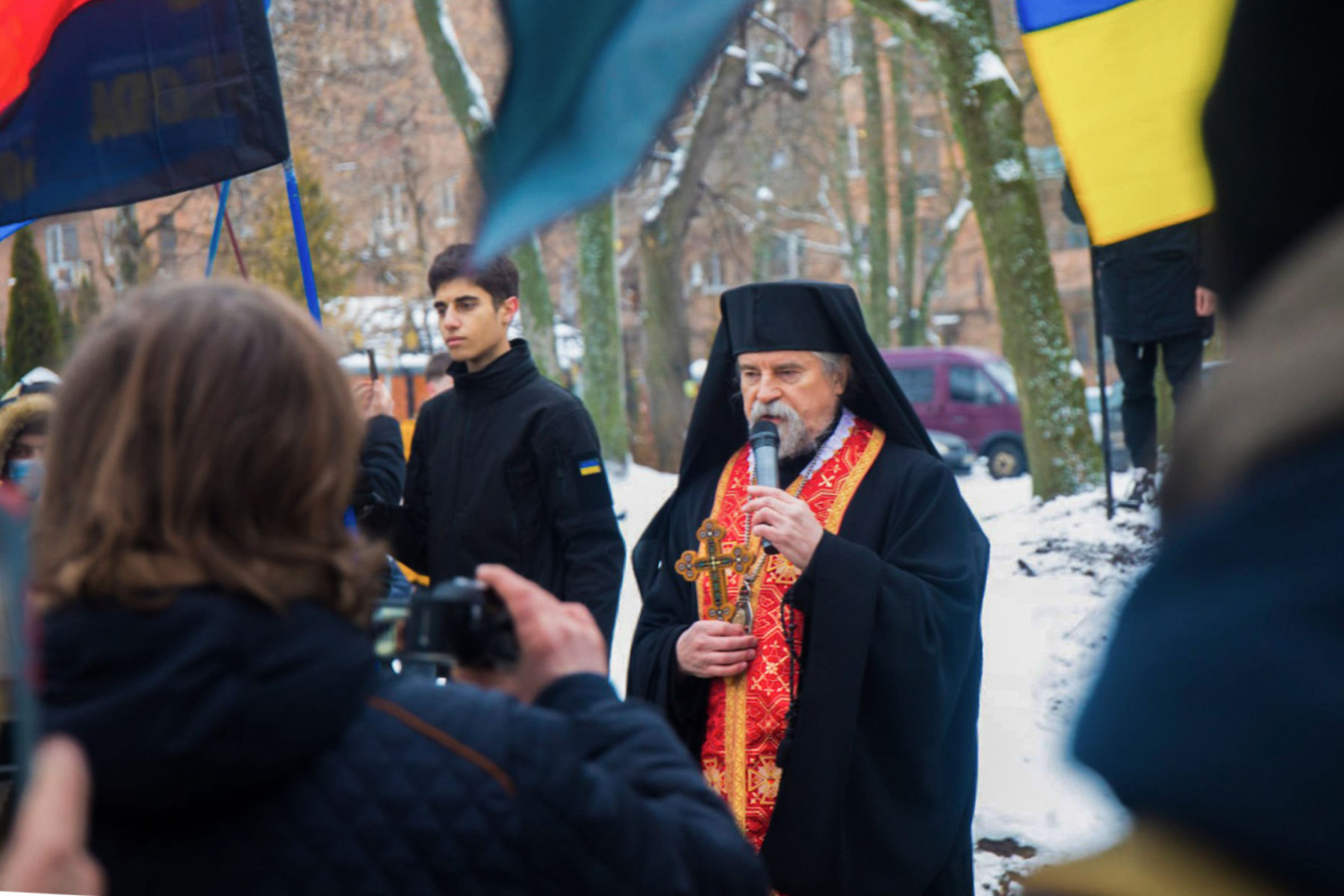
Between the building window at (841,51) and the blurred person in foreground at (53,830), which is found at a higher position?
the building window at (841,51)

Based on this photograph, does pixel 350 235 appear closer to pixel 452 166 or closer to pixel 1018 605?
pixel 452 166

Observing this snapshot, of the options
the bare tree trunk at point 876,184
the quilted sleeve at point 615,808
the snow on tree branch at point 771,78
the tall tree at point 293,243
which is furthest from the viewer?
the bare tree trunk at point 876,184

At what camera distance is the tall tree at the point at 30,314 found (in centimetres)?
1622

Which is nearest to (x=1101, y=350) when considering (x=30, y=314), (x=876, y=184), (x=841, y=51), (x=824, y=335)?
(x=824, y=335)

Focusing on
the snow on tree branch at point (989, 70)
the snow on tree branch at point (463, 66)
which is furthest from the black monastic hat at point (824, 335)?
the snow on tree branch at point (463, 66)

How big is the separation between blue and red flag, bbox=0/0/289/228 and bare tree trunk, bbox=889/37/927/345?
2172 centimetres

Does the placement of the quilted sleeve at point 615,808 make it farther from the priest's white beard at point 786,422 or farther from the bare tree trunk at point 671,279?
the bare tree trunk at point 671,279

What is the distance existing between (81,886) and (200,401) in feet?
1.64

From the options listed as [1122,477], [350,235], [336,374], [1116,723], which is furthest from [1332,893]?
[350,235]

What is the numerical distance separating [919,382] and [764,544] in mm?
19768

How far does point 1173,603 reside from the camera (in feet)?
2.85

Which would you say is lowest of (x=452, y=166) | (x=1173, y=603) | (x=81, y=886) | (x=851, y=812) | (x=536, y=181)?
(x=851, y=812)

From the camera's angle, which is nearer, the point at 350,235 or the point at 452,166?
the point at 452,166

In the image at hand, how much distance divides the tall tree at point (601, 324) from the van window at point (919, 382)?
6961 mm
